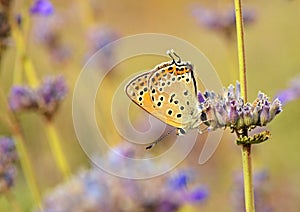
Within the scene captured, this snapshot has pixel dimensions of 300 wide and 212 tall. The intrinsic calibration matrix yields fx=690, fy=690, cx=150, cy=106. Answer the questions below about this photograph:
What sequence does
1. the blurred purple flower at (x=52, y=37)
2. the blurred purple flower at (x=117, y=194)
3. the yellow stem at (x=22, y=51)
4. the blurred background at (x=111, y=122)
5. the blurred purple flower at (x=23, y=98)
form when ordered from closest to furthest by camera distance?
the blurred purple flower at (x=117, y=194), the blurred background at (x=111, y=122), the yellow stem at (x=22, y=51), the blurred purple flower at (x=23, y=98), the blurred purple flower at (x=52, y=37)

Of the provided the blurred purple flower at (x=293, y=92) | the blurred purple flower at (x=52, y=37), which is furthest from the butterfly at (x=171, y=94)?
the blurred purple flower at (x=52, y=37)

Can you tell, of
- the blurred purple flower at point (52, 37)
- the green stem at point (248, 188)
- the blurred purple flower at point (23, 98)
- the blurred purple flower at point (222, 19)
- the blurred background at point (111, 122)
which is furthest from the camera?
the blurred purple flower at point (52, 37)

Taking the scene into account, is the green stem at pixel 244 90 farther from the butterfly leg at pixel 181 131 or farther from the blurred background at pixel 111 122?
the blurred background at pixel 111 122

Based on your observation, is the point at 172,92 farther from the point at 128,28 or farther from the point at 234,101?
the point at 128,28

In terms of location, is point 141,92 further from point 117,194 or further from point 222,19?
point 222,19

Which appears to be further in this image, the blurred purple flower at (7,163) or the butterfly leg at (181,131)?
the blurred purple flower at (7,163)

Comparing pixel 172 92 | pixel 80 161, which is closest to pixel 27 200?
pixel 80 161

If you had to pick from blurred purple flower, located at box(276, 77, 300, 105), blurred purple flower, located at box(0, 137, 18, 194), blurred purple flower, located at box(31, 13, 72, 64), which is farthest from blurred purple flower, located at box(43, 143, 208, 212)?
blurred purple flower, located at box(31, 13, 72, 64)

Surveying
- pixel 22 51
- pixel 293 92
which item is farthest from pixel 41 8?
pixel 293 92
